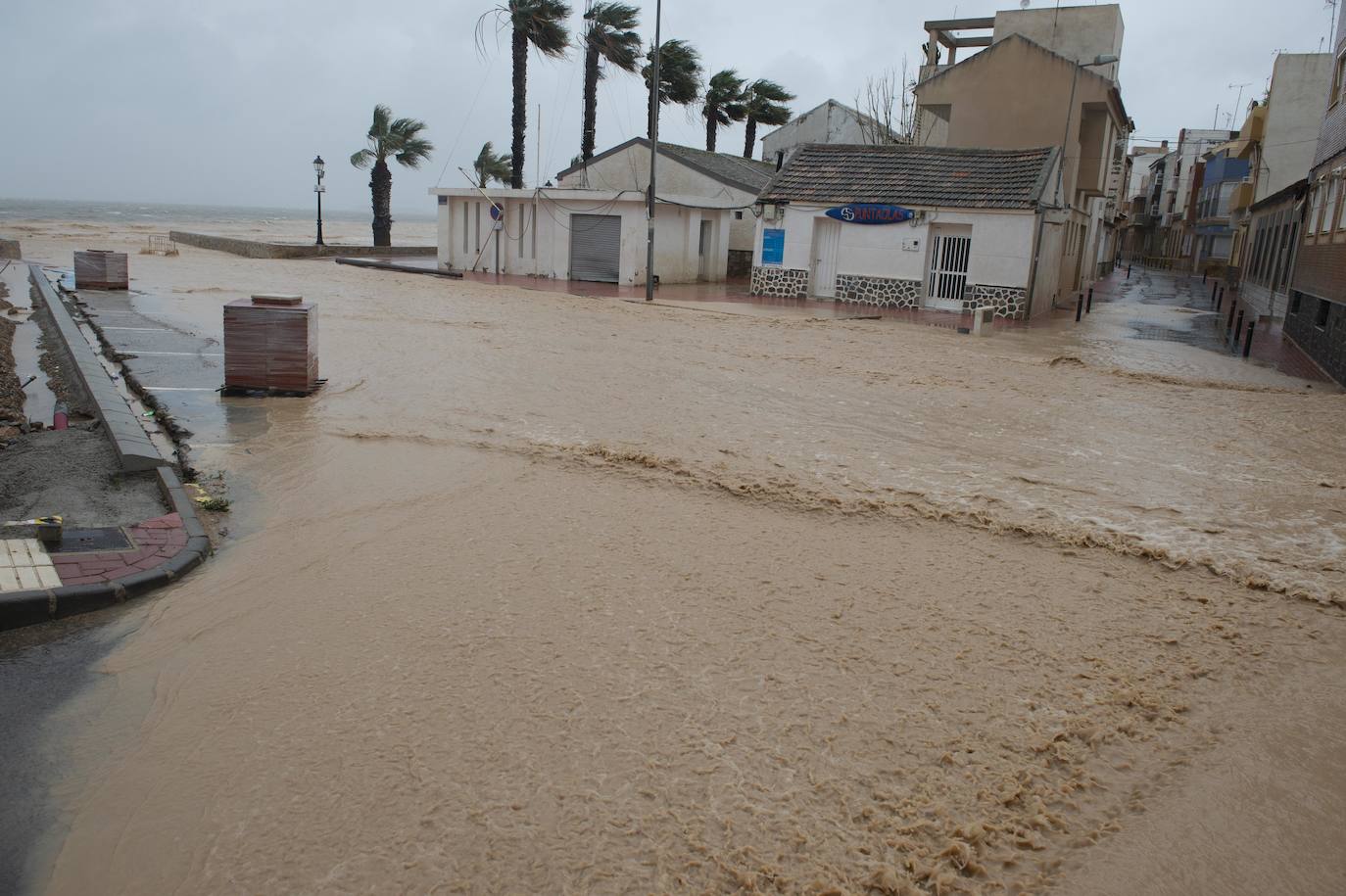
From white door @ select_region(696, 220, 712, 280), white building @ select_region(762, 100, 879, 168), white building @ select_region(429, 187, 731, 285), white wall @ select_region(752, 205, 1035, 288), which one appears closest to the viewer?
white wall @ select_region(752, 205, 1035, 288)

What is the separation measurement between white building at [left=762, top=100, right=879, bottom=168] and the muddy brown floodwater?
39.6m

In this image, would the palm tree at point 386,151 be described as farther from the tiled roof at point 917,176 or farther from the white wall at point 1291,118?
the white wall at point 1291,118

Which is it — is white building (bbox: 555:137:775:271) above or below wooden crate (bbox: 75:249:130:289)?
above

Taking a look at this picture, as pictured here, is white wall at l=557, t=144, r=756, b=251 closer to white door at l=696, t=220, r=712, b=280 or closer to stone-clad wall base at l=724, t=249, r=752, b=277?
stone-clad wall base at l=724, t=249, r=752, b=277

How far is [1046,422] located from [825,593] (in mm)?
5828

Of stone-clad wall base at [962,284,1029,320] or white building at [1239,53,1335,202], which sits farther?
white building at [1239,53,1335,202]

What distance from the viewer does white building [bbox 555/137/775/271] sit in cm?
3362

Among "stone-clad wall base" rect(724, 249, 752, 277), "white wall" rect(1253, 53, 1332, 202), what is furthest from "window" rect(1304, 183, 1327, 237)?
"white wall" rect(1253, 53, 1332, 202)

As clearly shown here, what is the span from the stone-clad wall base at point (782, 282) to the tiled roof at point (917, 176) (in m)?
1.85

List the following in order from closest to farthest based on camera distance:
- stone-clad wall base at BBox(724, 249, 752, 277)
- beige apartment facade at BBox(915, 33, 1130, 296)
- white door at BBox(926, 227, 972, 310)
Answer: white door at BBox(926, 227, 972, 310), beige apartment facade at BBox(915, 33, 1130, 296), stone-clad wall base at BBox(724, 249, 752, 277)

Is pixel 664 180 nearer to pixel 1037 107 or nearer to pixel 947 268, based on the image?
pixel 1037 107

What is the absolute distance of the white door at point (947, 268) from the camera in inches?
955

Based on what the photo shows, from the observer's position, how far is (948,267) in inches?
961

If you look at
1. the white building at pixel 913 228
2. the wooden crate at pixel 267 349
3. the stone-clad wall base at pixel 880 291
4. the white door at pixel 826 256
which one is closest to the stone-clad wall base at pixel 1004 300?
the white building at pixel 913 228
